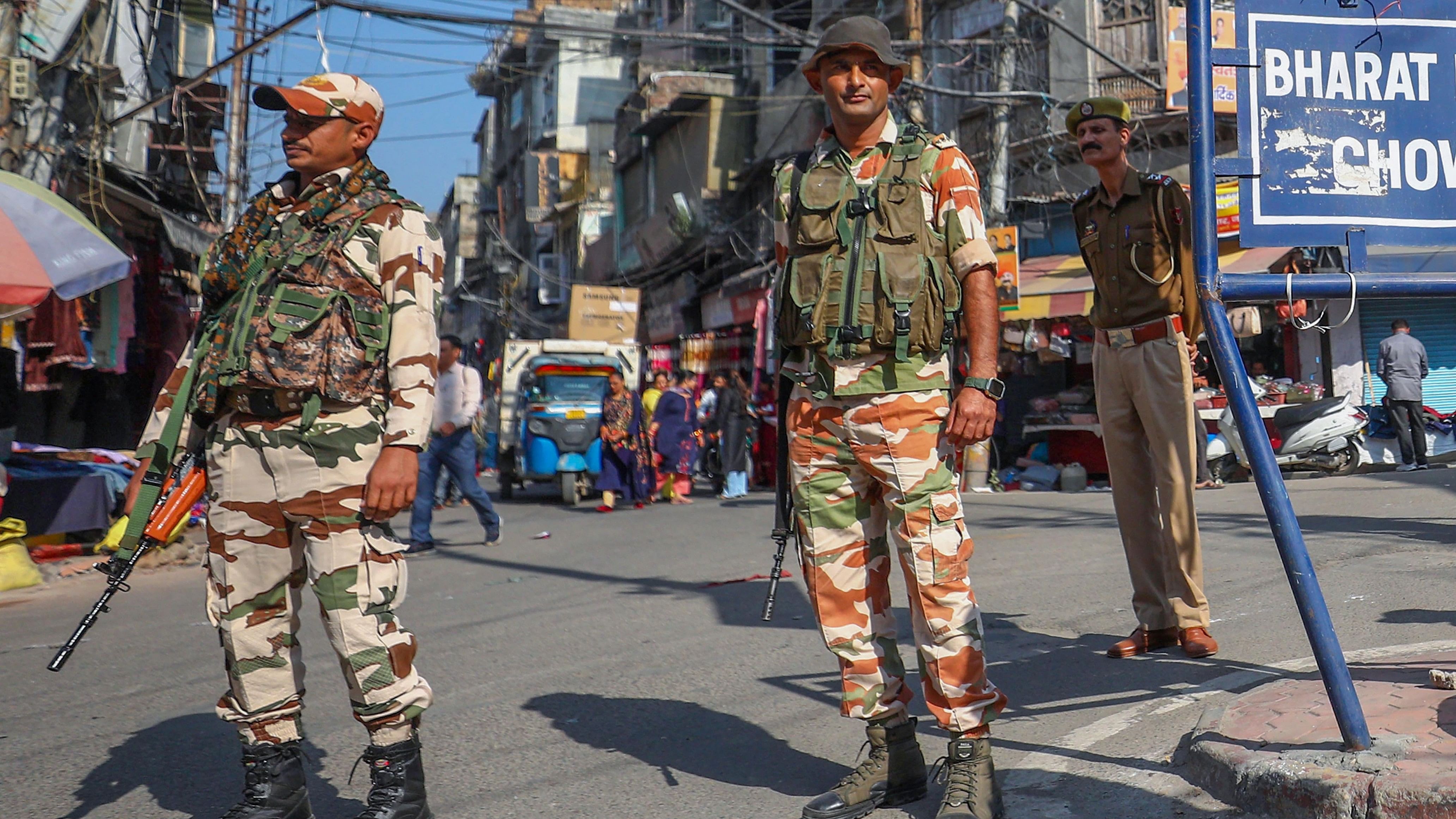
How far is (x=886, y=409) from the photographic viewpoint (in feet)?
10.1

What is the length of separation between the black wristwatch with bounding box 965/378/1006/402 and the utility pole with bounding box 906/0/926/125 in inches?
481

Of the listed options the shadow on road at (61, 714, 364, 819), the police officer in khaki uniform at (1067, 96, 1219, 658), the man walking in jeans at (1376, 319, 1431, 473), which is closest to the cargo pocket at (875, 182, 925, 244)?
the police officer in khaki uniform at (1067, 96, 1219, 658)

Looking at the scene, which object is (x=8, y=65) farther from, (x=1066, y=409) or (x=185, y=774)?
(x=1066, y=409)

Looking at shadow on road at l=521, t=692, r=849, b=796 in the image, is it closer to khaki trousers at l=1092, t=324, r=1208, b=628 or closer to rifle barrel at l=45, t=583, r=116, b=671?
rifle barrel at l=45, t=583, r=116, b=671

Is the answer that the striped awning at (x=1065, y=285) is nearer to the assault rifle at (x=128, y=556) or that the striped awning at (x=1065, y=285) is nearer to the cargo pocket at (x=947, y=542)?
the cargo pocket at (x=947, y=542)

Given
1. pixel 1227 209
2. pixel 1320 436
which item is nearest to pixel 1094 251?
pixel 1227 209

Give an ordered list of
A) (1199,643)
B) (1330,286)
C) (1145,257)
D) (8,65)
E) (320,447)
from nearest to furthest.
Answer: (320,447), (1330,286), (1199,643), (1145,257), (8,65)

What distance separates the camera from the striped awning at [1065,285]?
1477 cm

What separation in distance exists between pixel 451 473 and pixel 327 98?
812 cm

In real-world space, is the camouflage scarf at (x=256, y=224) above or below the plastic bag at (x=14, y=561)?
above

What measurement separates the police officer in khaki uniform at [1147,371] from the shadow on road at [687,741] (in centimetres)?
155

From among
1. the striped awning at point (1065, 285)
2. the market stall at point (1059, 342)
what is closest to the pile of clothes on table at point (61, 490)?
the market stall at point (1059, 342)

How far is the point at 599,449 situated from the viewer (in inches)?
646

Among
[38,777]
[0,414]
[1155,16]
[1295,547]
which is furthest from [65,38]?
[1155,16]
